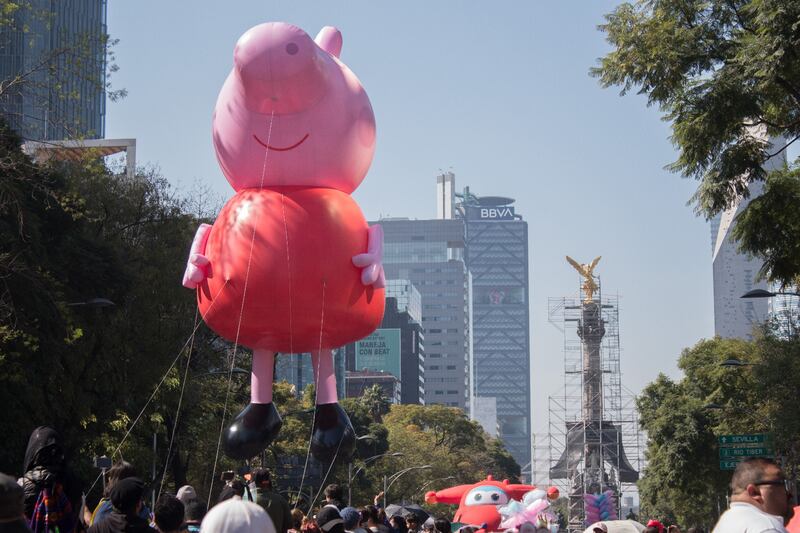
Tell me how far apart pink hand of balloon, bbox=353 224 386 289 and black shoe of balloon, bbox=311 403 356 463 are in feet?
5.78

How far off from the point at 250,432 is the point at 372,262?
8.31 feet

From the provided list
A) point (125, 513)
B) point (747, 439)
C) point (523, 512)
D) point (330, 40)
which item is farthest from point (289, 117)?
point (747, 439)

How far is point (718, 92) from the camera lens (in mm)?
17172

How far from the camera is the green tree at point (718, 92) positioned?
677 inches

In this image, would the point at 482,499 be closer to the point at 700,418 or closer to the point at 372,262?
the point at 372,262

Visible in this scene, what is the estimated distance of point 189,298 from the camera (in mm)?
31875

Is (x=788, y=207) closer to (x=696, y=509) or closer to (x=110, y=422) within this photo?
(x=110, y=422)

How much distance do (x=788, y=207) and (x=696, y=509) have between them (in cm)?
4875

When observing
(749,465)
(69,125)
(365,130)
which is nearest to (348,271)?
(365,130)

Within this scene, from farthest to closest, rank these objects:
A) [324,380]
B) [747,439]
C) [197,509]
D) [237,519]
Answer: [747,439] < [324,380] < [197,509] < [237,519]

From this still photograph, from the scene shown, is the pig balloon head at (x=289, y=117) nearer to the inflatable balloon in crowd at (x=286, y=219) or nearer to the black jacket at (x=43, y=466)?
the inflatable balloon in crowd at (x=286, y=219)

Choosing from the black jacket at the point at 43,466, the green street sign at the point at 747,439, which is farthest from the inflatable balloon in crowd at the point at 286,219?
the green street sign at the point at 747,439

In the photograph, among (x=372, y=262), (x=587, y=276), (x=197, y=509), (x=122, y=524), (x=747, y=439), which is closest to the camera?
(x=122, y=524)

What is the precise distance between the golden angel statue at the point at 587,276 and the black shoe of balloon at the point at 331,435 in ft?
283
